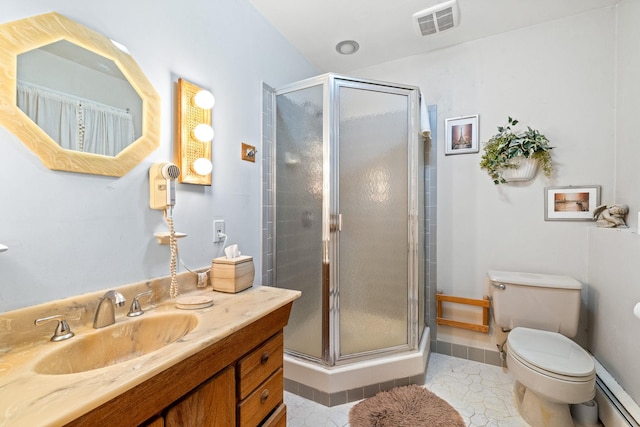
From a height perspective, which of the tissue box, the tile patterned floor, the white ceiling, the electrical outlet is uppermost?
the white ceiling

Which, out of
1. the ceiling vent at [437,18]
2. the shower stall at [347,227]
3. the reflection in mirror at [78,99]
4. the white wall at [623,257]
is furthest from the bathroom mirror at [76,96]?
the white wall at [623,257]

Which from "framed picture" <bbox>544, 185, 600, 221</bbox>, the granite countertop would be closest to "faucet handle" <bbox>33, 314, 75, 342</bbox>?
the granite countertop

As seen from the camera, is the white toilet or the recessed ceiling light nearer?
the white toilet

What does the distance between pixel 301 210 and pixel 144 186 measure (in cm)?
92

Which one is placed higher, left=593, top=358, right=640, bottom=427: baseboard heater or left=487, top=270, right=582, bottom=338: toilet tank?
left=487, top=270, right=582, bottom=338: toilet tank

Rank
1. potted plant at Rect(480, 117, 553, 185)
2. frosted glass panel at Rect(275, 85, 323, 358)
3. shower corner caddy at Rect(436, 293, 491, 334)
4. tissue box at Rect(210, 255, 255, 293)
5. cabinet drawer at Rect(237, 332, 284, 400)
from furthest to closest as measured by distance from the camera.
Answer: shower corner caddy at Rect(436, 293, 491, 334)
potted plant at Rect(480, 117, 553, 185)
frosted glass panel at Rect(275, 85, 323, 358)
tissue box at Rect(210, 255, 255, 293)
cabinet drawer at Rect(237, 332, 284, 400)

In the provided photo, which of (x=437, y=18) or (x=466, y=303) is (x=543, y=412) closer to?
(x=466, y=303)

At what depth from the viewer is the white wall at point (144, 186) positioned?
831 mm

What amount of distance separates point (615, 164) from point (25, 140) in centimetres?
287

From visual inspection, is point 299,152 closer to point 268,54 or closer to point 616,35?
point 268,54

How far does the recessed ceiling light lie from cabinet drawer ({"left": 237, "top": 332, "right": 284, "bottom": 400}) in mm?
2088

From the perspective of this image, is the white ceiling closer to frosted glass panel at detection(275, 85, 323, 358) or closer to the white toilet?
frosted glass panel at detection(275, 85, 323, 358)

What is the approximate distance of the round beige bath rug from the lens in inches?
59.2

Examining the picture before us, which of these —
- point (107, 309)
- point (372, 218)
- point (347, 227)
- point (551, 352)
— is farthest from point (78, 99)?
point (551, 352)
